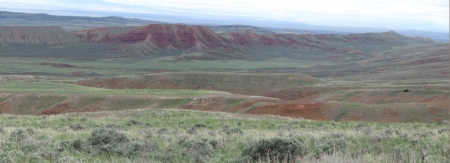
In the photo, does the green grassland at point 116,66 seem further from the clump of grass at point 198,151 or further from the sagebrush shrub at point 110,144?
the clump of grass at point 198,151

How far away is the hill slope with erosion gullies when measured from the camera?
132 metres

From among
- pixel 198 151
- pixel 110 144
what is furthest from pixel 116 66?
pixel 198 151

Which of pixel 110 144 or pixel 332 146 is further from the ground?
pixel 332 146

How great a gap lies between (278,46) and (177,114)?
149 metres

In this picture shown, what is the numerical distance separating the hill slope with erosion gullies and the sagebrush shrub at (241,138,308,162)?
393 feet

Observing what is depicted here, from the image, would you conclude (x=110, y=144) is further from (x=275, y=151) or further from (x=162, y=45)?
(x=162, y=45)

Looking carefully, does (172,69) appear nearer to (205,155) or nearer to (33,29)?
(33,29)

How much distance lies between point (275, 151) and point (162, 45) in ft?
464

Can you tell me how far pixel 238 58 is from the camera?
13650cm

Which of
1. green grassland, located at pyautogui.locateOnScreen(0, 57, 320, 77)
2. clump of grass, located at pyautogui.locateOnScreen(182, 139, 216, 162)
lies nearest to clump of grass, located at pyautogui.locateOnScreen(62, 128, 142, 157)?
clump of grass, located at pyautogui.locateOnScreen(182, 139, 216, 162)

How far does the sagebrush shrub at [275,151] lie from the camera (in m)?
6.59

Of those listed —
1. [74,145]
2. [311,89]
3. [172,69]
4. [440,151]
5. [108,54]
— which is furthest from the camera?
[108,54]

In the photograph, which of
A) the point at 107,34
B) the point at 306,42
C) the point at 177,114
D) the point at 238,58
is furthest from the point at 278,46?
the point at 177,114

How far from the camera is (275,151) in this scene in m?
6.66
